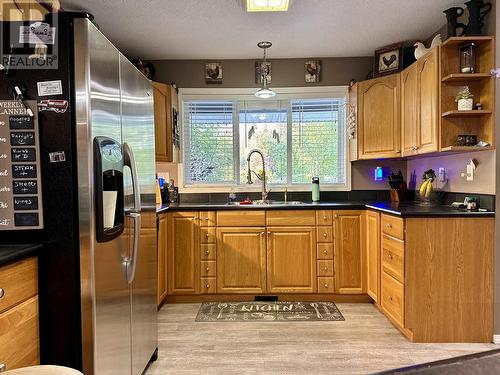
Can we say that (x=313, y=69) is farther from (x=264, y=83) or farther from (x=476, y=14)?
(x=476, y=14)

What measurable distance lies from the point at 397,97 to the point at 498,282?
72.4 inches

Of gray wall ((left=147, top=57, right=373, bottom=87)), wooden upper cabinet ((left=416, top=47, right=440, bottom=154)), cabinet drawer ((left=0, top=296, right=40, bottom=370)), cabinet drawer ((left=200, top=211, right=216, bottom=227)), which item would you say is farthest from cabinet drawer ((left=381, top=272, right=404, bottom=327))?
cabinet drawer ((left=0, top=296, right=40, bottom=370))

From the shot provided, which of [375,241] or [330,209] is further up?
[330,209]

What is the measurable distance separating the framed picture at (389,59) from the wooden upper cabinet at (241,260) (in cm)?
198

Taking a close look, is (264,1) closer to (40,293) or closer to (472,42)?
(472,42)

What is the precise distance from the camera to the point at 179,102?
4254mm

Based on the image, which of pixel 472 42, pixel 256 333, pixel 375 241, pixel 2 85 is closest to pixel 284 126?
pixel 375 241

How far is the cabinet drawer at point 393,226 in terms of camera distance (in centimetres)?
277

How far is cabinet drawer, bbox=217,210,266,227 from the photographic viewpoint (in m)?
3.68

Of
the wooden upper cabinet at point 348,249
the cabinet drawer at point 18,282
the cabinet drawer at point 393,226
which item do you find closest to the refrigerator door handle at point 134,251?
the cabinet drawer at point 18,282

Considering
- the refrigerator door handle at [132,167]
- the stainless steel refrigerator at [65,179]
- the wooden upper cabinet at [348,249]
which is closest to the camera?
the stainless steel refrigerator at [65,179]

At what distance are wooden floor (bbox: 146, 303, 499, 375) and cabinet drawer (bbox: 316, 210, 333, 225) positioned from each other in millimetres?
875

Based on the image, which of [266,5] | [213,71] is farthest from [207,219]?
[266,5]

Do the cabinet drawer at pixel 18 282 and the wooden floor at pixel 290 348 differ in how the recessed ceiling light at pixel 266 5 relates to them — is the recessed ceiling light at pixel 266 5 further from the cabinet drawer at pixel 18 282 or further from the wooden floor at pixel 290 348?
the wooden floor at pixel 290 348
